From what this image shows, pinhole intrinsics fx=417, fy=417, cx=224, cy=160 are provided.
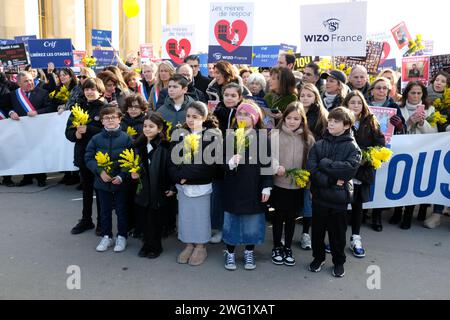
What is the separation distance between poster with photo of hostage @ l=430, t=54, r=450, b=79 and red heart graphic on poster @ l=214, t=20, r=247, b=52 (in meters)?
3.18

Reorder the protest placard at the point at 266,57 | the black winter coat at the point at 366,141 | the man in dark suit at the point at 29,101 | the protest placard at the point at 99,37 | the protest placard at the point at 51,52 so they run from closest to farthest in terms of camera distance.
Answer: the black winter coat at the point at 366,141 < the man in dark suit at the point at 29,101 < the protest placard at the point at 51,52 < the protest placard at the point at 266,57 < the protest placard at the point at 99,37

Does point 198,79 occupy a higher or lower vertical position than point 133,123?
higher

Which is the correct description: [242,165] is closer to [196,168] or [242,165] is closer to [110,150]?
[196,168]

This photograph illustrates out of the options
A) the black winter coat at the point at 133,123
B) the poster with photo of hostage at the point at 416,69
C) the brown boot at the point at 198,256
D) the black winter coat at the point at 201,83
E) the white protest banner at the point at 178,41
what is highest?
the white protest banner at the point at 178,41

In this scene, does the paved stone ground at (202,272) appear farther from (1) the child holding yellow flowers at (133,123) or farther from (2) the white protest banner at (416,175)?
(2) the white protest banner at (416,175)

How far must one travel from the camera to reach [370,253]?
461cm

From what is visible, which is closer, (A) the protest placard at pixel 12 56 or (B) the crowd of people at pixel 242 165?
(B) the crowd of people at pixel 242 165

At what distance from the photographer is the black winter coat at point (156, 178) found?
14.0 ft

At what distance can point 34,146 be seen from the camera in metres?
7.15

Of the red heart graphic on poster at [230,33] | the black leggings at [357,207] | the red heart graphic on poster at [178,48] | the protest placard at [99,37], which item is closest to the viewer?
the black leggings at [357,207]

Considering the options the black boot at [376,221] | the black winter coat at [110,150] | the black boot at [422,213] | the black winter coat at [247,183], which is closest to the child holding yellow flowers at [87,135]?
the black winter coat at [110,150]

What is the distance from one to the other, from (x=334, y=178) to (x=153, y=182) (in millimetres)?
1795

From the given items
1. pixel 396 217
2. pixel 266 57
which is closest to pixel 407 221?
pixel 396 217

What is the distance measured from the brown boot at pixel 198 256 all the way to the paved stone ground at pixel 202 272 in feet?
0.22
